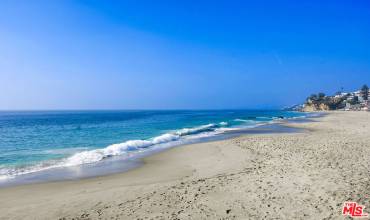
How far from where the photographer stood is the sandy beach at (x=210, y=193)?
711cm

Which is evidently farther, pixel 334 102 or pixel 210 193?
pixel 334 102

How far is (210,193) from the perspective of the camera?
8586 mm

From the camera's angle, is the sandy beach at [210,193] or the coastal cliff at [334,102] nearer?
the sandy beach at [210,193]

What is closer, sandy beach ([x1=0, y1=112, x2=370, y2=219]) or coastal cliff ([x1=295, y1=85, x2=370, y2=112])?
sandy beach ([x1=0, y1=112, x2=370, y2=219])

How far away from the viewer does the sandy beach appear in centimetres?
711

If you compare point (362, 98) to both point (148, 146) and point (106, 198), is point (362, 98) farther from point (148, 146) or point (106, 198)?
point (106, 198)

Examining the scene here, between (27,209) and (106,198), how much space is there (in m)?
2.30

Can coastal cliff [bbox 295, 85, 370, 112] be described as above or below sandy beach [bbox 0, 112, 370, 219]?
above

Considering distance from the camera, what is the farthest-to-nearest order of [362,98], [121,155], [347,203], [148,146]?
[362,98] < [148,146] < [121,155] < [347,203]

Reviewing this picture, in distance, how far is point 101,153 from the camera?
18.3m

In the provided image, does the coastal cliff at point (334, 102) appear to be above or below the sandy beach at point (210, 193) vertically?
above

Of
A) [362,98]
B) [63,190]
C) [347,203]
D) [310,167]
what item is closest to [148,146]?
[63,190]

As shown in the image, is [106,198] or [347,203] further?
[106,198]

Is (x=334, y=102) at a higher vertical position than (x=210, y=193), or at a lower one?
higher
